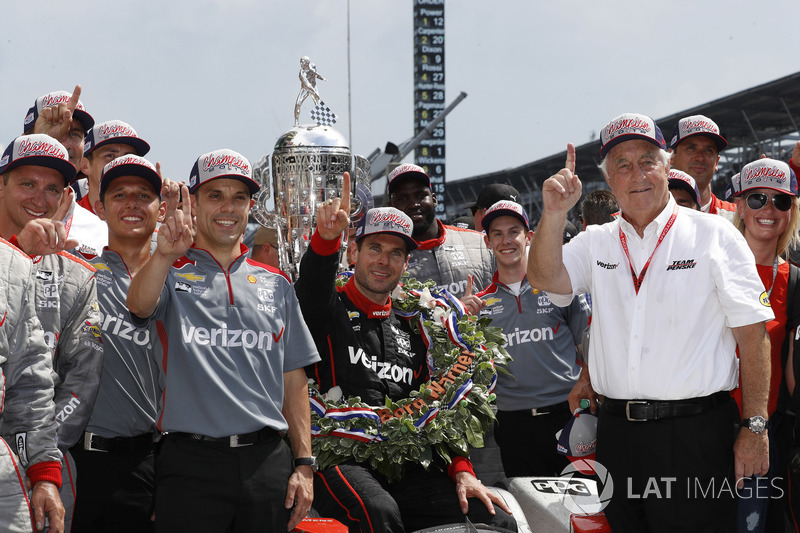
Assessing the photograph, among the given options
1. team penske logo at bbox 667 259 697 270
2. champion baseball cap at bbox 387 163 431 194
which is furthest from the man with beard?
team penske logo at bbox 667 259 697 270

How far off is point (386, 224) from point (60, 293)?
1.94 meters

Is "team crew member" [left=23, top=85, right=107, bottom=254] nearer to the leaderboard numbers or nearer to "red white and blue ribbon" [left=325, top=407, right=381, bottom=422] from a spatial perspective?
"red white and blue ribbon" [left=325, top=407, right=381, bottom=422]

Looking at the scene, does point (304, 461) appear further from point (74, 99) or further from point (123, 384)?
point (74, 99)

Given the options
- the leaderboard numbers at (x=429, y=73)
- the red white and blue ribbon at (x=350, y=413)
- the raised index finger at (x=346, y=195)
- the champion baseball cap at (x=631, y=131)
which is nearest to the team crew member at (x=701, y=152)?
the champion baseball cap at (x=631, y=131)

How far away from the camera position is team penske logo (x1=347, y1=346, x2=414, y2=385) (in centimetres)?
491

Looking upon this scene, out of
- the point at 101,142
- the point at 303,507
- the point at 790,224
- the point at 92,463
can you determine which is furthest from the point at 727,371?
the point at 101,142

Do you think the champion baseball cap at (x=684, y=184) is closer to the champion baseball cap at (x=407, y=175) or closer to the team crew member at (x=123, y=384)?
the champion baseball cap at (x=407, y=175)

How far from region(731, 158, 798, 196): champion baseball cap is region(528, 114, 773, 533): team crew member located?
1082 millimetres

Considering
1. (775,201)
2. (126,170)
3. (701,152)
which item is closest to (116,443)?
(126,170)

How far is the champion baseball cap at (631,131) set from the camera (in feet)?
13.4

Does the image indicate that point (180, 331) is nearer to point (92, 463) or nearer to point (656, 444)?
point (92, 463)

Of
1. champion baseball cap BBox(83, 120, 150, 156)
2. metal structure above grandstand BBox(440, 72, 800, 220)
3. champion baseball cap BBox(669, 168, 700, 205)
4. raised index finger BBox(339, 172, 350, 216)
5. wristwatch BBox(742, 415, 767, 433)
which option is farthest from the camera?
metal structure above grandstand BBox(440, 72, 800, 220)

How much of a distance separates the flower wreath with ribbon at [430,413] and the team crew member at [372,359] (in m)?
0.10

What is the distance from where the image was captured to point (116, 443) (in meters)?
4.22
